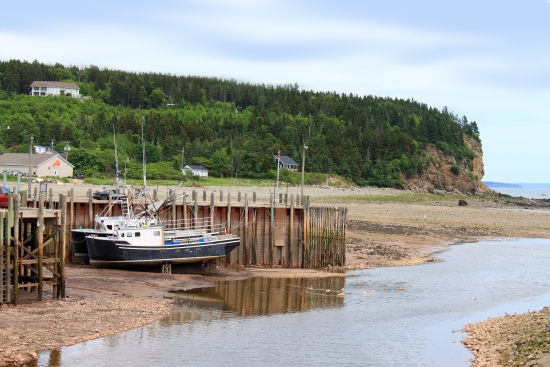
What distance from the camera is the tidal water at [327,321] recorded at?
73.4ft

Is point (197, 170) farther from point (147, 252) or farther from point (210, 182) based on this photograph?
point (147, 252)

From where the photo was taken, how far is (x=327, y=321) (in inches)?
1102

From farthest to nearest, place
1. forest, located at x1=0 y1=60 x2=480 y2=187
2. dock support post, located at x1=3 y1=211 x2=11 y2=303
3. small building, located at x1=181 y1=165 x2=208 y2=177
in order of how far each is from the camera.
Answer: forest, located at x1=0 y1=60 x2=480 y2=187
small building, located at x1=181 y1=165 x2=208 y2=177
dock support post, located at x1=3 y1=211 x2=11 y2=303

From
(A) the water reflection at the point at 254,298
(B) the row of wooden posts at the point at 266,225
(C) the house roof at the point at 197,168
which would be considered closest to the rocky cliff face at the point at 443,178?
(C) the house roof at the point at 197,168

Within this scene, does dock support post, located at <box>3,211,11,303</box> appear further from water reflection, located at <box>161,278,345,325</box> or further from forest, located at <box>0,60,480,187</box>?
forest, located at <box>0,60,480,187</box>

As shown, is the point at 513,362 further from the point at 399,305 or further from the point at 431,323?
the point at 399,305

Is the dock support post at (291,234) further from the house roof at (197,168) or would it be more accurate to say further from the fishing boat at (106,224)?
the house roof at (197,168)

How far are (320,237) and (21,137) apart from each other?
100465 mm

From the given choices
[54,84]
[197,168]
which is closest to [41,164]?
[197,168]

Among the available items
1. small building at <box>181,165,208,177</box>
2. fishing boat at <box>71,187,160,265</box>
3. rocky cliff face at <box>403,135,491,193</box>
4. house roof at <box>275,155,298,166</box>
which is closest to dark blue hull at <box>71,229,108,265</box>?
fishing boat at <box>71,187,160,265</box>

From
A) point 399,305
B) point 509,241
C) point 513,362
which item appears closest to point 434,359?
point 513,362

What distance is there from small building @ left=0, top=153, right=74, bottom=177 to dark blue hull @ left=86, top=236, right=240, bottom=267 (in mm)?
62139

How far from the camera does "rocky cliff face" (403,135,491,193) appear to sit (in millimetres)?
155500

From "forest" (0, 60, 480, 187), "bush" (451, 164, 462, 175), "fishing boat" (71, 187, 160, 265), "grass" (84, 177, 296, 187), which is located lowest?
"fishing boat" (71, 187, 160, 265)
